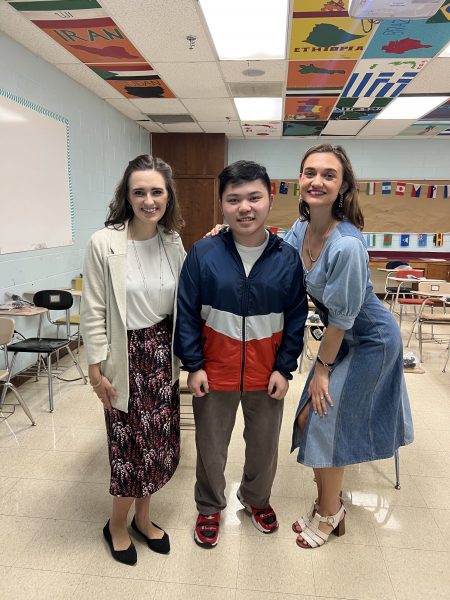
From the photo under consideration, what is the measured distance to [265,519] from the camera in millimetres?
1859

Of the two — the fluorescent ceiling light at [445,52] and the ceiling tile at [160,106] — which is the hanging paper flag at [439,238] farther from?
the ceiling tile at [160,106]

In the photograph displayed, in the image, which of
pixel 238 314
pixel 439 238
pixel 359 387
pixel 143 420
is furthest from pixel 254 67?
pixel 439 238

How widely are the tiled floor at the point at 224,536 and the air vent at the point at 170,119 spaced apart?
4626 millimetres

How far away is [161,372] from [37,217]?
282cm

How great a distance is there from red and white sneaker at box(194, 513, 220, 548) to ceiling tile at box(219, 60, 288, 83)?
3.59 metres

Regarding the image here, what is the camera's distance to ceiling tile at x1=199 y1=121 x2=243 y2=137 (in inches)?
243

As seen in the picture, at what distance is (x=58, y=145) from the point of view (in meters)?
4.08

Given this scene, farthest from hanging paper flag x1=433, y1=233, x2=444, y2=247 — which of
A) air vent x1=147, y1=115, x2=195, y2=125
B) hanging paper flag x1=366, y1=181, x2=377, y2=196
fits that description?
air vent x1=147, y1=115, x2=195, y2=125

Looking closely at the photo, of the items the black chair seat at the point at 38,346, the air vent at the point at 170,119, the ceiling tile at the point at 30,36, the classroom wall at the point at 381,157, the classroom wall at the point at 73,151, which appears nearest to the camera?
the ceiling tile at the point at 30,36

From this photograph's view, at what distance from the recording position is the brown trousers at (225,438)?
168cm

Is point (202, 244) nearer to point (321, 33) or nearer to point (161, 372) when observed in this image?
point (161, 372)

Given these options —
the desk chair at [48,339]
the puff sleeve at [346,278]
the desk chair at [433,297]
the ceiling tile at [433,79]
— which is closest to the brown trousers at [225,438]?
the puff sleeve at [346,278]

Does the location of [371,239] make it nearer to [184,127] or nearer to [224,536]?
[184,127]

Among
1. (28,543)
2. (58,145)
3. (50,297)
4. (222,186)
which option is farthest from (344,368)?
(58,145)
